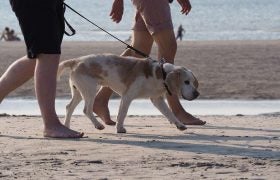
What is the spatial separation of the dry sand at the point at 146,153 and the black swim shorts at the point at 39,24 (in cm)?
75

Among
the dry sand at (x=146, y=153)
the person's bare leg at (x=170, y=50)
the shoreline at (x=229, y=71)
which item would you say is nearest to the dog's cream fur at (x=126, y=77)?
the dry sand at (x=146, y=153)

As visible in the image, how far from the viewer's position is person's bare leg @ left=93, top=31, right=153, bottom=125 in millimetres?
8961

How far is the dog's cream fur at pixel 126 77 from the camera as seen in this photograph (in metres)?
7.99

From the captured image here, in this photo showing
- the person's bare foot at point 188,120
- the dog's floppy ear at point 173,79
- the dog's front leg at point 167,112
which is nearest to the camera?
the dog's floppy ear at point 173,79

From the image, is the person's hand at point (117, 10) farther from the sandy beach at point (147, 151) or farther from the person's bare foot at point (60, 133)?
the person's bare foot at point (60, 133)

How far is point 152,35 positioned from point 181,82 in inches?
35.8

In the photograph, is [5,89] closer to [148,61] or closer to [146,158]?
[148,61]

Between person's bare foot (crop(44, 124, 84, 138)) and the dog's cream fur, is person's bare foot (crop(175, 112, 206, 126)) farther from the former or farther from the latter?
person's bare foot (crop(44, 124, 84, 138))

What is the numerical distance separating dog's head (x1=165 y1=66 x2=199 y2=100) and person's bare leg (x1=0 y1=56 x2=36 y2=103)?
1.18 metres

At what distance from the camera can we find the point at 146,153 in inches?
263

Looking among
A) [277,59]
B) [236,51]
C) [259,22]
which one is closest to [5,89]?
[277,59]

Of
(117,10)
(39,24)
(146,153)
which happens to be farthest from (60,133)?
(117,10)

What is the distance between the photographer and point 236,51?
26.5 metres

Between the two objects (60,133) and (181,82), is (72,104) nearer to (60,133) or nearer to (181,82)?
(60,133)
